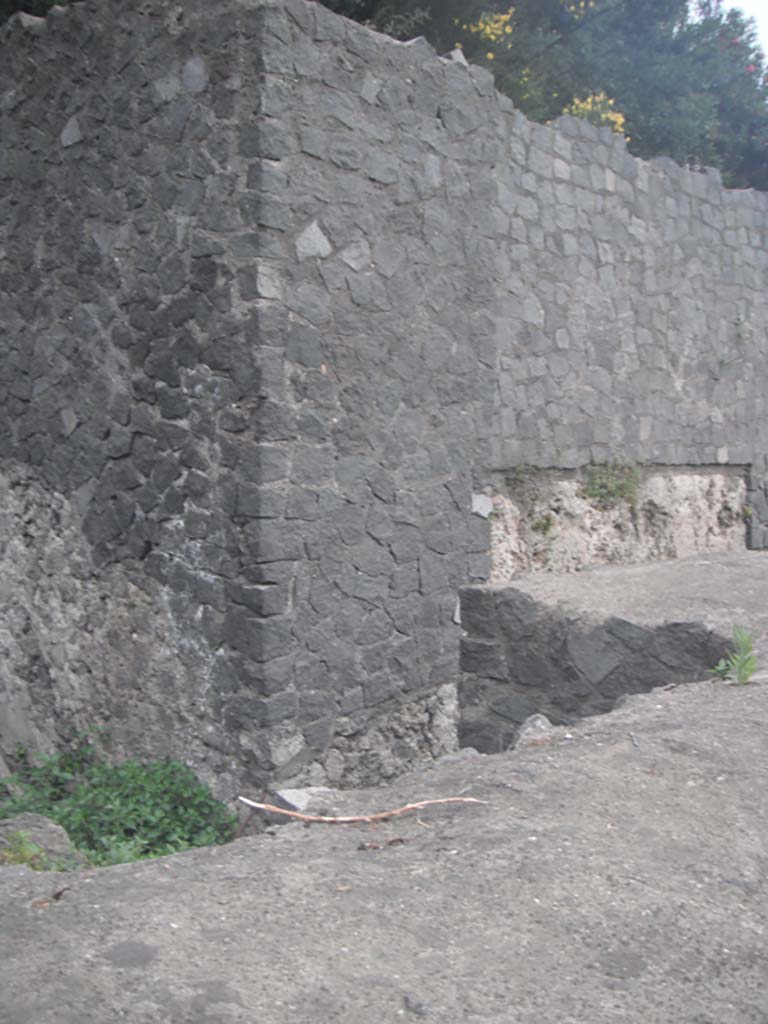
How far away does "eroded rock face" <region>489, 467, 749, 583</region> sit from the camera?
601 centimetres

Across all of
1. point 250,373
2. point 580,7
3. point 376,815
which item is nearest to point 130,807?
point 250,373

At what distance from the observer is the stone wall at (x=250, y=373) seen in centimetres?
441

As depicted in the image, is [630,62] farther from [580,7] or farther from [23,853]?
[23,853]

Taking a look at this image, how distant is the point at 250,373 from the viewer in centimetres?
436

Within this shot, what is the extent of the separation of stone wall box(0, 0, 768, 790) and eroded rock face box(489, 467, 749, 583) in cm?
34

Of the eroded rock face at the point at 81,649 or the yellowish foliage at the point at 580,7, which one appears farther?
the yellowish foliage at the point at 580,7

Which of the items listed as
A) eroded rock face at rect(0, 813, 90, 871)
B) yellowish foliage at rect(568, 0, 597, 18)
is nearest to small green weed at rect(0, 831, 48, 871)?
eroded rock face at rect(0, 813, 90, 871)

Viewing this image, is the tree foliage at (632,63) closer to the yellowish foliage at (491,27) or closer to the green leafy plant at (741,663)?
the yellowish foliage at (491,27)

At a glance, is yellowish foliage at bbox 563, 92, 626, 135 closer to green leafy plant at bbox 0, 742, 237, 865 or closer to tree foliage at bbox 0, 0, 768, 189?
tree foliage at bbox 0, 0, 768, 189

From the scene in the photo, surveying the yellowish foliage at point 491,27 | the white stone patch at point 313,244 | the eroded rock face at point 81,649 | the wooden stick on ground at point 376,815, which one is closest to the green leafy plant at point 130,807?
the eroded rock face at point 81,649

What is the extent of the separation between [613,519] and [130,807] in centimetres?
345

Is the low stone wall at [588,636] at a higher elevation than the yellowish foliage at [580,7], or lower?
lower

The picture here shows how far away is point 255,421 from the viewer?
4.36 m

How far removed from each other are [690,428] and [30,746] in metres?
4.57
